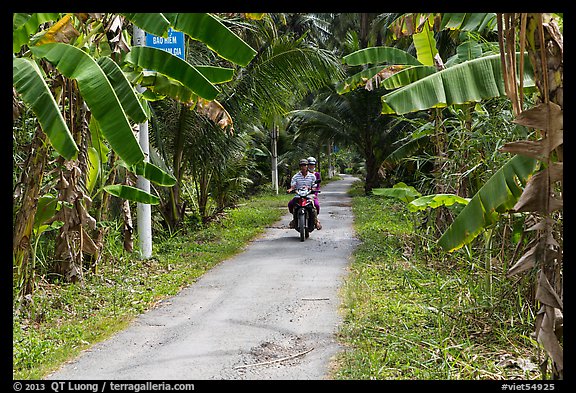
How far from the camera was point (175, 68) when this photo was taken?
539 centimetres

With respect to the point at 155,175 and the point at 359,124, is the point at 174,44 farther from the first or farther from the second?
the point at 359,124

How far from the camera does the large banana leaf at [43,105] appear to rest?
4.33m

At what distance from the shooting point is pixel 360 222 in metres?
15.2

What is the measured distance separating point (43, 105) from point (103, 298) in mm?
3366

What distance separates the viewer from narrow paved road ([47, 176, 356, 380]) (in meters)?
4.91

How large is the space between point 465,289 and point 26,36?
15.2 feet

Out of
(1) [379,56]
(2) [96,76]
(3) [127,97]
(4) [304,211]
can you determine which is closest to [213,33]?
(3) [127,97]

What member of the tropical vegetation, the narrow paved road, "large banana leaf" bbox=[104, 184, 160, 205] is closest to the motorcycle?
the tropical vegetation

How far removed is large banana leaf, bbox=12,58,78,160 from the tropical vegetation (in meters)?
0.01
